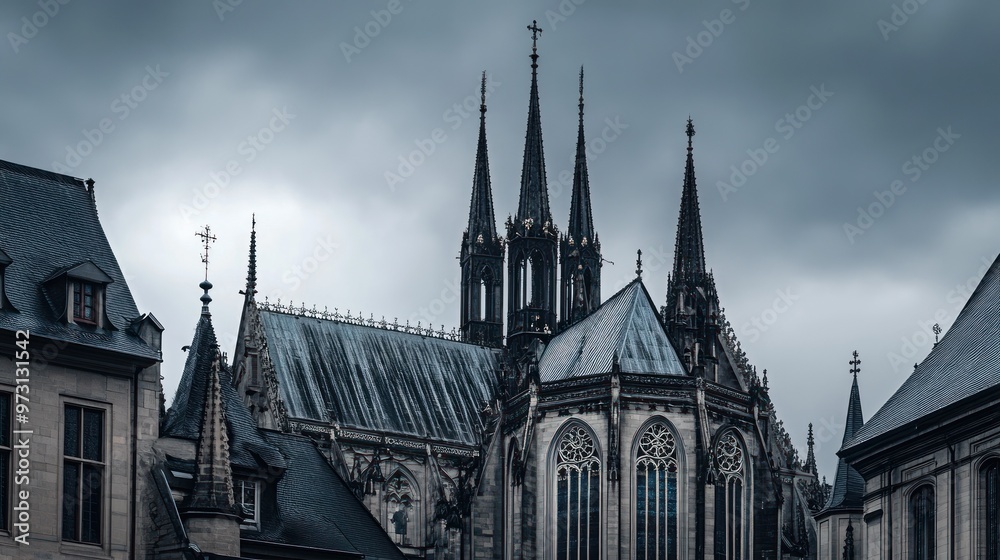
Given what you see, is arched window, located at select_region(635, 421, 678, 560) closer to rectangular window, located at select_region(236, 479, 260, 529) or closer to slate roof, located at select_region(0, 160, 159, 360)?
rectangular window, located at select_region(236, 479, 260, 529)

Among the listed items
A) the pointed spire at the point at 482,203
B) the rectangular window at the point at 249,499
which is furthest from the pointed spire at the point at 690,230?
the rectangular window at the point at 249,499

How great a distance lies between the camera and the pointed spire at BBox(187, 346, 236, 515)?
46.1 metres

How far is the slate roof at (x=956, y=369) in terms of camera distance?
54125mm

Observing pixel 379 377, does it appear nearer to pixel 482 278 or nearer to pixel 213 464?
pixel 482 278

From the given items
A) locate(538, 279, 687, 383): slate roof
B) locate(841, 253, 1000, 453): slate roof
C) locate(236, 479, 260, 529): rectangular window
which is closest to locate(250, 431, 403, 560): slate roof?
locate(236, 479, 260, 529): rectangular window

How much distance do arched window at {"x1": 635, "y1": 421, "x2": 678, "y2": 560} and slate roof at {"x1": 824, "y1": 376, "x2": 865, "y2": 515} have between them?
6.00 metres

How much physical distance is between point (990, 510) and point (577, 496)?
25860 mm

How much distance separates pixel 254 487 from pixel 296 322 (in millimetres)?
41098

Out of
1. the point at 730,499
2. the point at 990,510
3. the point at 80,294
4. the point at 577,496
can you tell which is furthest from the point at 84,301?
the point at 730,499

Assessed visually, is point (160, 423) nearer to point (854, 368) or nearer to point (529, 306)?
point (854, 368)

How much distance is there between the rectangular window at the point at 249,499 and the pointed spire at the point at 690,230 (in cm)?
4785

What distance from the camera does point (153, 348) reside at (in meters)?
46.2

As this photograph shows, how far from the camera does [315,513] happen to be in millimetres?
51531

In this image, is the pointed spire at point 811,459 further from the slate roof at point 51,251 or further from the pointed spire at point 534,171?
the slate roof at point 51,251
